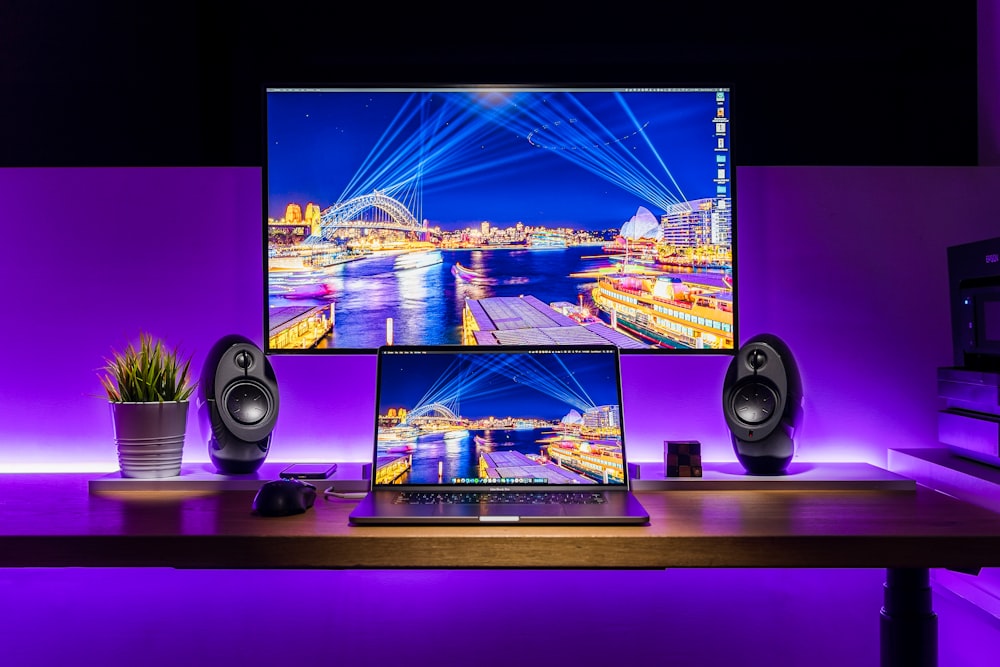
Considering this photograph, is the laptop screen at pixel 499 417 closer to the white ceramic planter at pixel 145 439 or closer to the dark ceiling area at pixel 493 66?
the white ceramic planter at pixel 145 439

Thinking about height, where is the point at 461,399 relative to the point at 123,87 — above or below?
below

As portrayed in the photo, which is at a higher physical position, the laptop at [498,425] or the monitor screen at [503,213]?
the monitor screen at [503,213]

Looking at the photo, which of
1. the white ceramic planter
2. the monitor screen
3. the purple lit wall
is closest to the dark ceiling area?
the purple lit wall

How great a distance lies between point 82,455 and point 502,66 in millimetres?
1447

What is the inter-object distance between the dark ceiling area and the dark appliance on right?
646mm

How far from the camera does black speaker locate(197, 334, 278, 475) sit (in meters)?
1.45

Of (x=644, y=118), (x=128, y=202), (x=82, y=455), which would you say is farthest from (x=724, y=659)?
(x=128, y=202)

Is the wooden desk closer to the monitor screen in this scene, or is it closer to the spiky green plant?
the spiky green plant

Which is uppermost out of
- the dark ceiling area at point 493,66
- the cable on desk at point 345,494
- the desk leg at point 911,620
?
the dark ceiling area at point 493,66

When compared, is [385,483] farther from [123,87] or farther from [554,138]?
[123,87]

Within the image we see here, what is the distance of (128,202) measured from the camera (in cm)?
170

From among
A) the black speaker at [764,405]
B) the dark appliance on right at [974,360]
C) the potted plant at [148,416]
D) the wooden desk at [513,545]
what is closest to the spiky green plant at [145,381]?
the potted plant at [148,416]

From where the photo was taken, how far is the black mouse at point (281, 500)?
45.6 inches

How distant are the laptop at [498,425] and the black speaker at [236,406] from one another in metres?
→ 0.25
